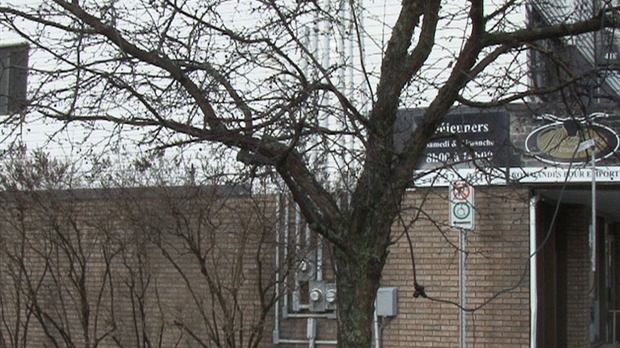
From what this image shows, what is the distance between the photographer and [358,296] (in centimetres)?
607

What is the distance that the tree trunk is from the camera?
604 centimetres

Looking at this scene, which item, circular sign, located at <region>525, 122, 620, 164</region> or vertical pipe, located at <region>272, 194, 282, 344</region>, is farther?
vertical pipe, located at <region>272, 194, 282, 344</region>

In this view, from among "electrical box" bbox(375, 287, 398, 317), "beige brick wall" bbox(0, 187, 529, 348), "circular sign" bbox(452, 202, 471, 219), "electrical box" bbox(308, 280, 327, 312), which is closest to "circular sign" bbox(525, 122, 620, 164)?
"beige brick wall" bbox(0, 187, 529, 348)

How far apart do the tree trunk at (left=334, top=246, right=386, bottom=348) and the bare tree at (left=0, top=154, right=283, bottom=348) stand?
221 inches

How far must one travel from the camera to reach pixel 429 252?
42.0 ft

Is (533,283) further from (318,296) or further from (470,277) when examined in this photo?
(318,296)

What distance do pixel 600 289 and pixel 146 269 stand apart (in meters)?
9.51

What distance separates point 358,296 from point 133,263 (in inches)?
319

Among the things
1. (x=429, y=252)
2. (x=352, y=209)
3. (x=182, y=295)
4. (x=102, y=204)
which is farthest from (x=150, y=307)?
(x=352, y=209)

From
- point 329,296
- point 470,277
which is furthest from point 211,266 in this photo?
point 470,277

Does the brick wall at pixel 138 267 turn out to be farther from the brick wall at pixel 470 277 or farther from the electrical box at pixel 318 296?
the brick wall at pixel 470 277

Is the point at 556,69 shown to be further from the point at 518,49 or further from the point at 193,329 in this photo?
the point at 193,329

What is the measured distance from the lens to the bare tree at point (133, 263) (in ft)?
40.7

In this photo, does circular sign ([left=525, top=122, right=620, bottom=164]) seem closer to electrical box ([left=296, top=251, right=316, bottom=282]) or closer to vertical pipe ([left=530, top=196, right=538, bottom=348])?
vertical pipe ([left=530, top=196, right=538, bottom=348])
